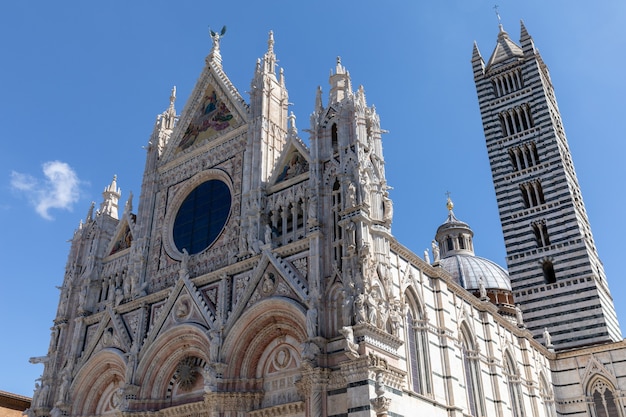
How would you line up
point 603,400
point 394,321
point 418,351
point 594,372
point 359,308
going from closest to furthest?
point 359,308, point 394,321, point 418,351, point 603,400, point 594,372

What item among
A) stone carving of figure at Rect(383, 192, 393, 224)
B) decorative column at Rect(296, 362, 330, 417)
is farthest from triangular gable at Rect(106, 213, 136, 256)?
decorative column at Rect(296, 362, 330, 417)

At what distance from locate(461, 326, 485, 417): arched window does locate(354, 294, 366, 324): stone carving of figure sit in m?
7.79

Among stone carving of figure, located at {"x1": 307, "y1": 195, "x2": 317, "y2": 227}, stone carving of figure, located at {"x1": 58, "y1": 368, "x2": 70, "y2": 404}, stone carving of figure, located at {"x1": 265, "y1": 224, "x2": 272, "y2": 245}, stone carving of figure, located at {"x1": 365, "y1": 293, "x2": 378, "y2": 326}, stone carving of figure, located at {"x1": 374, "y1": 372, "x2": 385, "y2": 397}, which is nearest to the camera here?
stone carving of figure, located at {"x1": 374, "y1": 372, "x2": 385, "y2": 397}

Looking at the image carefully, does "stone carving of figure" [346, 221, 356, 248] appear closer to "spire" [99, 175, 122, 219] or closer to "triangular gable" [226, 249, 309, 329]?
"triangular gable" [226, 249, 309, 329]


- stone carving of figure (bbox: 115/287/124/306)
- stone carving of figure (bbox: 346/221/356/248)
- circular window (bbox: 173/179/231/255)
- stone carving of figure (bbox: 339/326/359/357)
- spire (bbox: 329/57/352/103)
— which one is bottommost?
stone carving of figure (bbox: 339/326/359/357)

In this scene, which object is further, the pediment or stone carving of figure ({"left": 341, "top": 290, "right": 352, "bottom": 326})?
the pediment

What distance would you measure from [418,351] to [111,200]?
54.7ft

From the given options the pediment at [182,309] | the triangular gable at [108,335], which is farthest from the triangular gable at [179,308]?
the triangular gable at [108,335]

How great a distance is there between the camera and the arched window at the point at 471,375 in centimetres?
2130

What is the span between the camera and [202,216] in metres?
23.3

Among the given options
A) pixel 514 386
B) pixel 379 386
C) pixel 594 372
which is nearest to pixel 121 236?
pixel 379 386

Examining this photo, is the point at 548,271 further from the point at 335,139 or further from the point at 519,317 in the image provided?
the point at 335,139

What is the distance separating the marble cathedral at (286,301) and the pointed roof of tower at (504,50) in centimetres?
1331

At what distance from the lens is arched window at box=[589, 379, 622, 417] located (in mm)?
28406
